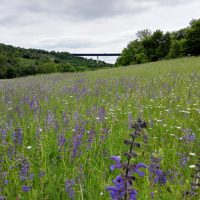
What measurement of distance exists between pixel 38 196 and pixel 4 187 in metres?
0.30

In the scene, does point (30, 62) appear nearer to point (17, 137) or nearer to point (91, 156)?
point (17, 137)

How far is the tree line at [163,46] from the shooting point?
3641 centimetres

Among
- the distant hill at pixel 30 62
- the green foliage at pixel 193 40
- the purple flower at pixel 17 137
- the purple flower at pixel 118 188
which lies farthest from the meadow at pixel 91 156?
the distant hill at pixel 30 62

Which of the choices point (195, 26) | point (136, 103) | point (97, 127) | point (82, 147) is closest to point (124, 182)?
point (82, 147)

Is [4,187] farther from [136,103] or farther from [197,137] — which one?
[136,103]

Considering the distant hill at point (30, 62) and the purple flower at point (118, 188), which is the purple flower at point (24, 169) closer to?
the purple flower at point (118, 188)

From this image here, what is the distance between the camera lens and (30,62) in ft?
212

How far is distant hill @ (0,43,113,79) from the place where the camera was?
→ 55688 millimetres

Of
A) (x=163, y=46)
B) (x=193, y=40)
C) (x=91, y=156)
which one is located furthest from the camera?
(x=163, y=46)

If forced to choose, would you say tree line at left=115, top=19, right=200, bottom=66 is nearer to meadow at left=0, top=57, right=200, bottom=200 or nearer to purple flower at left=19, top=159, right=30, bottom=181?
meadow at left=0, top=57, right=200, bottom=200

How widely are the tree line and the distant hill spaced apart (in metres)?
13.4

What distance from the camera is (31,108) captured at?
5.34m

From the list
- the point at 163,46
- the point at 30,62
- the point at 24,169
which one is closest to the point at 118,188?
the point at 24,169

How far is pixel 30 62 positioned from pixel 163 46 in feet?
96.2
